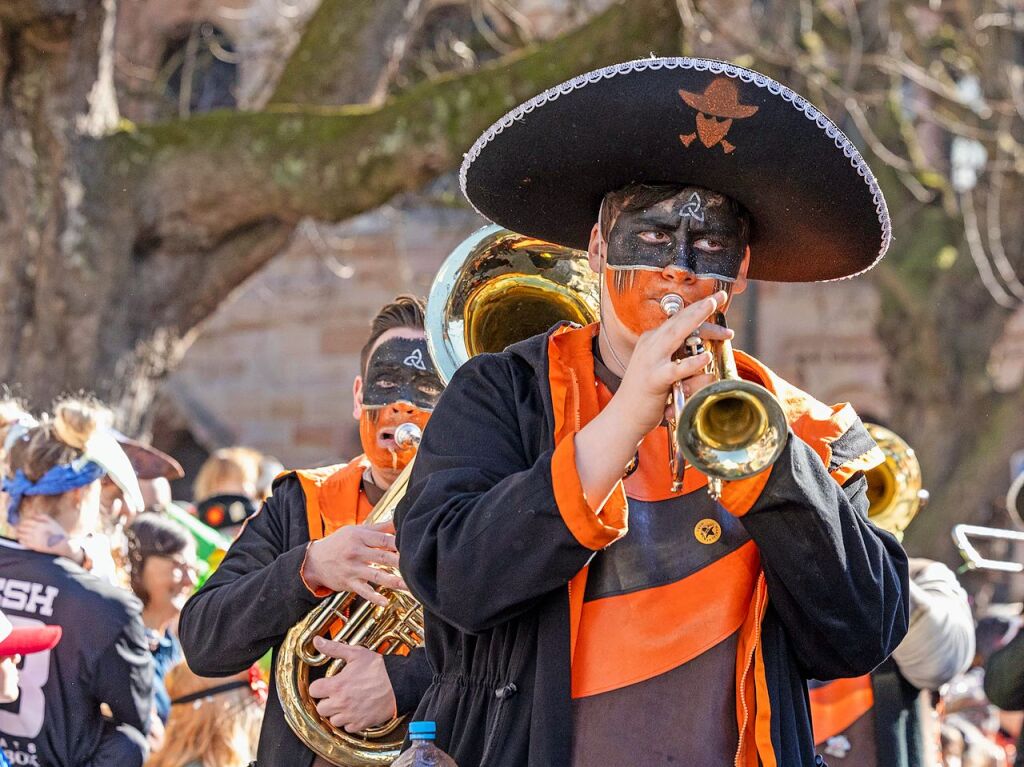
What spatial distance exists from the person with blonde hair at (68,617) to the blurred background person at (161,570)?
35.6 inches

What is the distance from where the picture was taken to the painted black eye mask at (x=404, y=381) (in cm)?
441

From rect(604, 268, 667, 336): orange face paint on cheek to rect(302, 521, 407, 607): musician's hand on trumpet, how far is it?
987 mm

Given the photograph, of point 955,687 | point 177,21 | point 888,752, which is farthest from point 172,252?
point 177,21

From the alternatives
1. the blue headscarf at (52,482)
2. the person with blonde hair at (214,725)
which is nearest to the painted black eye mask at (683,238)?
the blue headscarf at (52,482)

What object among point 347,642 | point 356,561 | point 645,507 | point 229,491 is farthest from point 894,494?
point 229,491

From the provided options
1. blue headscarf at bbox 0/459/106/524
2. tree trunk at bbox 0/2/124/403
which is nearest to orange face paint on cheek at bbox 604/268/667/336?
blue headscarf at bbox 0/459/106/524

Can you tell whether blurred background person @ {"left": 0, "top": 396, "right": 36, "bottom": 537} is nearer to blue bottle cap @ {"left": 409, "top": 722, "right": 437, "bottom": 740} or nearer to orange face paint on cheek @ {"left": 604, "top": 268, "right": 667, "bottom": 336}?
blue bottle cap @ {"left": 409, "top": 722, "right": 437, "bottom": 740}

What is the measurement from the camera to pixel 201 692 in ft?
20.4

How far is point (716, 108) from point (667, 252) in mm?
275

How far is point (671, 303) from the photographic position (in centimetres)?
296

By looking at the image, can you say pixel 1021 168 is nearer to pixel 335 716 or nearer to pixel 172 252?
pixel 172 252

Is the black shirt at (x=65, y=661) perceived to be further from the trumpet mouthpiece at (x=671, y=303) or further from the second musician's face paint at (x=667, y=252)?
the trumpet mouthpiece at (x=671, y=303)

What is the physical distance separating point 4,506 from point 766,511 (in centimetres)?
343

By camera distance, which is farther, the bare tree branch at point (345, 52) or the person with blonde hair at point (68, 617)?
the bare tree branch at point (345, 52)
